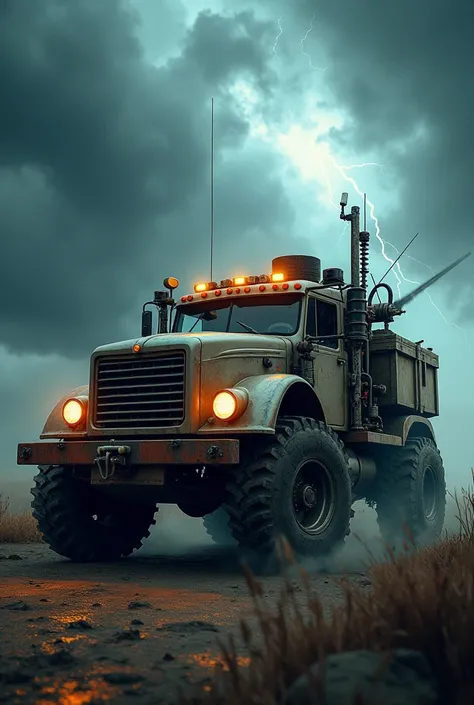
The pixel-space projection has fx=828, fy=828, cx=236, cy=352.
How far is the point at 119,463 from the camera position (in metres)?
7.71

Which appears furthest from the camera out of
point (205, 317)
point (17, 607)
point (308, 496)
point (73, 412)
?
point (205, 317)

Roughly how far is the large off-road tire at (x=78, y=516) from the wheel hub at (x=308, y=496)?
1974mm

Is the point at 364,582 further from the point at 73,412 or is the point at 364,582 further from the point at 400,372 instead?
the point at 400,372

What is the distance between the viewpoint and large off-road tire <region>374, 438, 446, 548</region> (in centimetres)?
1130

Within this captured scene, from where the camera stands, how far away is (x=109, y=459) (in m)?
7.78

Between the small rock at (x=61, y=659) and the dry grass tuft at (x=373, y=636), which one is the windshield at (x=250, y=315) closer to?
the small rock at (x=61, y=659)

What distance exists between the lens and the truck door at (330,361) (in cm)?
936

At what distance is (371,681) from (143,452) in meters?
5.21

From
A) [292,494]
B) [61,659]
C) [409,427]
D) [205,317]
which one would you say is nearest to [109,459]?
[292,494]

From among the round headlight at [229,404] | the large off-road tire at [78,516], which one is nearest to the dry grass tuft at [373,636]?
the round headlight at [229,404]

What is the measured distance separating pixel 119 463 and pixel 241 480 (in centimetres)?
117

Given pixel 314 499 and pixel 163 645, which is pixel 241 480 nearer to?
pixel 314 499

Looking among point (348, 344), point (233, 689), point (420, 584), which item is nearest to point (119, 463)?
point (348, 344)

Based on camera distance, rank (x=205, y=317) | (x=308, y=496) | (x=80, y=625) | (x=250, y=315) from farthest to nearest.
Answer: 1. (x=205, y=317)
2. (x=250, y=315)
3. (x=308, y=496)
4. (x=80, y=625)
